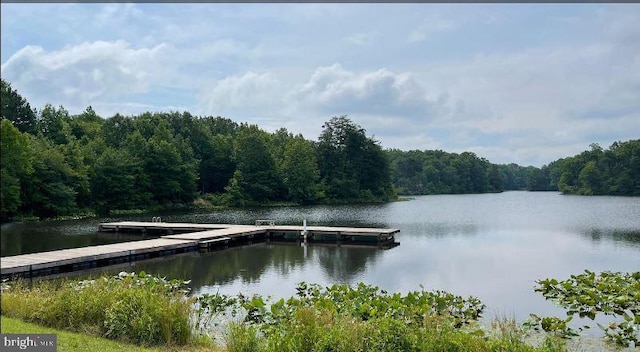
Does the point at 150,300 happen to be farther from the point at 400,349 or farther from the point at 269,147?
the point at 269,147

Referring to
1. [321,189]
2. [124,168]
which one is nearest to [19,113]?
[124,168]

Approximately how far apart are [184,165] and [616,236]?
120ft

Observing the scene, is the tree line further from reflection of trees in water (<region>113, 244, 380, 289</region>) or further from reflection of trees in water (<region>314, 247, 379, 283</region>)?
reflection of trees in water (<region>314, 247, 379, 283</region>)

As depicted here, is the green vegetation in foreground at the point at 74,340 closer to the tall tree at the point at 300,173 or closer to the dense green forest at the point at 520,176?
the tall tree at the point at 300,173

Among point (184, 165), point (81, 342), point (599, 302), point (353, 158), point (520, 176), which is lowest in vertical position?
point (599, 302)

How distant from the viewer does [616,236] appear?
2344cm

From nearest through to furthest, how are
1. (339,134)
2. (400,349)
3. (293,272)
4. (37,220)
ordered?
(400,349) < (293,272) < (37,220) < (339,134)

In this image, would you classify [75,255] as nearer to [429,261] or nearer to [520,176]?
[429,261]

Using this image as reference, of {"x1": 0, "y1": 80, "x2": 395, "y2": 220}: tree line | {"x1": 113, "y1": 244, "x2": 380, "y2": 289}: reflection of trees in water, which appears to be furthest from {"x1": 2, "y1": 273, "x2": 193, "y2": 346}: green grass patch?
{"x1": 0, "y1": 80, "x2": 395, "y2": 220}: tree line

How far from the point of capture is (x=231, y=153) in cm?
5897

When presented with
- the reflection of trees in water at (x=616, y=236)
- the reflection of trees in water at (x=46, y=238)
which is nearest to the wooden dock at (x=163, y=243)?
the reflection of trees in water at (x=46, y=238)

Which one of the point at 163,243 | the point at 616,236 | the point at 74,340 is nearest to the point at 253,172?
the point at 163,243

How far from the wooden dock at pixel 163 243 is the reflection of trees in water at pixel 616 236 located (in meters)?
9.23

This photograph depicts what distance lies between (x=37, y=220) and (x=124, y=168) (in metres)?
11.3
